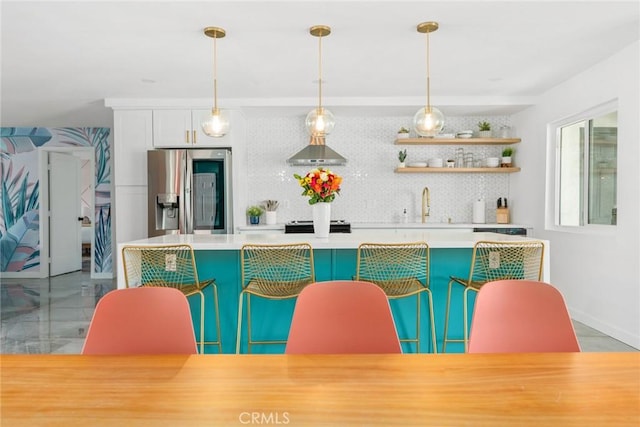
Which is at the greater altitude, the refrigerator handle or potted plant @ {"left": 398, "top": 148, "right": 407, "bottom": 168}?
potted plant @ {"left": 398, "top": 148, "right": 407, "bottom": 168}

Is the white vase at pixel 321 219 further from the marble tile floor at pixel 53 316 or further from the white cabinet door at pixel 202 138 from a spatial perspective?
the white cabinet door at pixel 202 138

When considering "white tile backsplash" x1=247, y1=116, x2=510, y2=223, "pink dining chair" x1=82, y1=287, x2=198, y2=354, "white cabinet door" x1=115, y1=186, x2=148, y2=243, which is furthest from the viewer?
"white tile backsplash" x1=247, y1=116, x2=510, y2=223

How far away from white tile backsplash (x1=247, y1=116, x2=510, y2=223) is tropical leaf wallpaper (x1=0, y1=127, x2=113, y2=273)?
9.32 ft

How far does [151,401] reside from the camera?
86cm

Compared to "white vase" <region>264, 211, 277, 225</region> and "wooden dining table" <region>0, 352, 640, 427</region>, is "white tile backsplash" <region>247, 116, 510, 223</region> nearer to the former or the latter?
"white vase" <region>264, 211, 277, 225</region>

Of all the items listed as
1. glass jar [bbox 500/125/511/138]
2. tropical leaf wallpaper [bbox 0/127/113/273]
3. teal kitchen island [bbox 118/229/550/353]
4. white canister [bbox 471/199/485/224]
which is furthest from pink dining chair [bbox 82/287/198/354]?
tropical leaf wallpaper [bbox 0/127/113/273]

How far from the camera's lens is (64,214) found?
6922 mm

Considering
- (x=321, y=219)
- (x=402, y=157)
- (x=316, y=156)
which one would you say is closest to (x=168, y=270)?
(x=321, y=219)

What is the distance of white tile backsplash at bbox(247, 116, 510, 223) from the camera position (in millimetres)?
5324

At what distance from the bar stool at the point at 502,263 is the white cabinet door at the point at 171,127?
349cm

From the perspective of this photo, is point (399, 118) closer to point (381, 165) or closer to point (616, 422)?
point (381, 165)

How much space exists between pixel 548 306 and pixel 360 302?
66cm

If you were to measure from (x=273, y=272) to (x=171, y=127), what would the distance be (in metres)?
2.89

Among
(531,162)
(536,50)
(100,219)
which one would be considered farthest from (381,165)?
(100,219)
